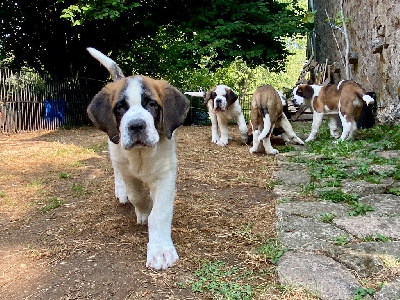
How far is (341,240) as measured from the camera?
2.89 metres

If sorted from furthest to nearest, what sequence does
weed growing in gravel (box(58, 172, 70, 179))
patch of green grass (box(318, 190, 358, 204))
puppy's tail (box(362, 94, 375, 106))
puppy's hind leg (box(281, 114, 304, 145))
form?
puppy's hind leg (box(281, 114, 304, 145)), puppy's tail (box(362, 94, 375, 106)), weed growing in gravel (box(58, 172, 70, 179)), patch of green grass (box(318, 190, 358, 204))

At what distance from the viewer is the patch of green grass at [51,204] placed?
13.8 ft

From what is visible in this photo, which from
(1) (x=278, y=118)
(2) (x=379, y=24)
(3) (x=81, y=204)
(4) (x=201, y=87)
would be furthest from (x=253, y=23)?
(3) (x=81, y=204)

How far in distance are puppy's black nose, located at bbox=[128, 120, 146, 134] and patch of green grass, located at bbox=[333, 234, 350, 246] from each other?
148 cm

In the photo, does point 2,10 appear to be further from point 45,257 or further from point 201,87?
point 45,257

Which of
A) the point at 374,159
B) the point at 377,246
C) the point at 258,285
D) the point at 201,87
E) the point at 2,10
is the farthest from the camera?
the point at 201,87

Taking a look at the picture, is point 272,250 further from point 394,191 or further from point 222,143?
point 222,143

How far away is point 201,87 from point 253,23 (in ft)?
14.9

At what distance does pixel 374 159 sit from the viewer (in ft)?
18.1

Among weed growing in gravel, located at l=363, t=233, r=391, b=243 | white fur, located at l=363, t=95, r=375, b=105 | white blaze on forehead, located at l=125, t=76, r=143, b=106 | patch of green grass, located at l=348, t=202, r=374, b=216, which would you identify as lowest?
weed growing in gravel, located at l=363, t=233, r=391, b=243

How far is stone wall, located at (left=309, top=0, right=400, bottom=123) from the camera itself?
7.70m

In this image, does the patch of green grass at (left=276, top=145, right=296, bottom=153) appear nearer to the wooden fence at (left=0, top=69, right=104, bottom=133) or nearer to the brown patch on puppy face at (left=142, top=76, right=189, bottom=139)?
the brown patch on puppy face at (left=142, top=76, right=189, bottom=139)

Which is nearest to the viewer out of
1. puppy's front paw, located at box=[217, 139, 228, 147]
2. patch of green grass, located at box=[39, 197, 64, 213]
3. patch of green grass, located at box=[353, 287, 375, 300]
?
patch of green grass, located at box=[353, 287, 375, 300]

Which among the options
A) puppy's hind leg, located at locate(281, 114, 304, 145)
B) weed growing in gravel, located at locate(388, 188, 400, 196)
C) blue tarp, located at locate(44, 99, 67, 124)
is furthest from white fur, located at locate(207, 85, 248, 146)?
blue tarp, located at locate(44, 99, 67, 124)
